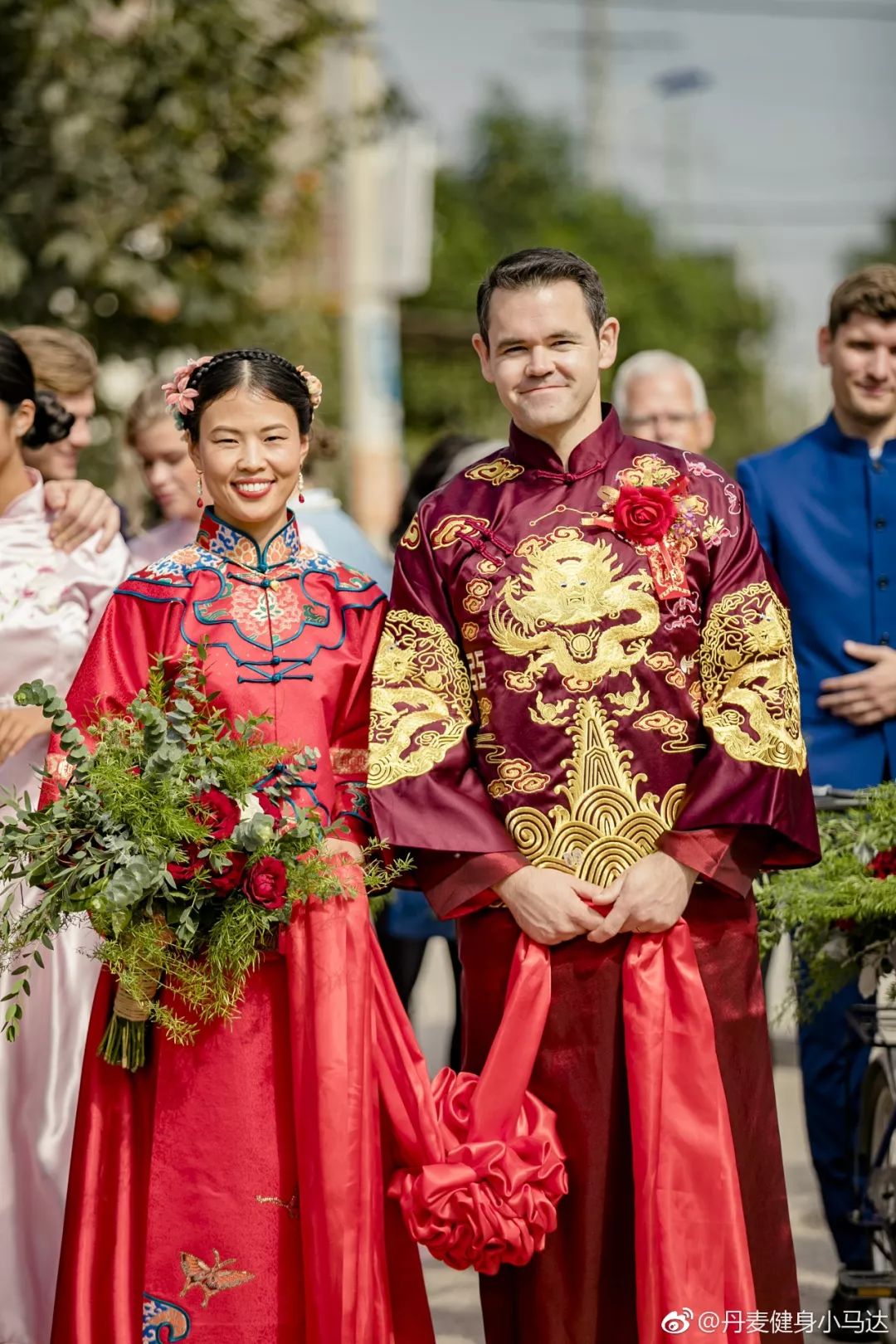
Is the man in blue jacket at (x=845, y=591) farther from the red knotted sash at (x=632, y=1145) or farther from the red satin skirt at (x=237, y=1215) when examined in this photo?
the red satin skirt at (x=237, y=1215)

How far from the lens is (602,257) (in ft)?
139

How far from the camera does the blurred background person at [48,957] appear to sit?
13.5ft

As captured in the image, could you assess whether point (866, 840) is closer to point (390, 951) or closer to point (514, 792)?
point (514, 792)

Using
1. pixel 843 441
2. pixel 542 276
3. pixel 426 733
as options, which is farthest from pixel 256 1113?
pixel 843 441

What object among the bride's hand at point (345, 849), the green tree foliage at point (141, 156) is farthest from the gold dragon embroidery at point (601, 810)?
the green tree foliage at point (141, 156)

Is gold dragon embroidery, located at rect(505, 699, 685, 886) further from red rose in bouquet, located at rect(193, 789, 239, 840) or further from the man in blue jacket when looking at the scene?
the man in blue jacket

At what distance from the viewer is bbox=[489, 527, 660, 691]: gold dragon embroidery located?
3.66 meters

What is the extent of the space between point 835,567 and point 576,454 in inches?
48.1

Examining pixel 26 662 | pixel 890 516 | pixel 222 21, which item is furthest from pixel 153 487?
pixel 222 21

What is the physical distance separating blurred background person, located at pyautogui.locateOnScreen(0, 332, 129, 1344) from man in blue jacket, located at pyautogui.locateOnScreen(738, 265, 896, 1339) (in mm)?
1700

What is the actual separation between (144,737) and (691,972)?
1.12m

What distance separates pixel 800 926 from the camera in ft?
13.8

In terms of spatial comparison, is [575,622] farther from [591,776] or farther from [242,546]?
[242,546]

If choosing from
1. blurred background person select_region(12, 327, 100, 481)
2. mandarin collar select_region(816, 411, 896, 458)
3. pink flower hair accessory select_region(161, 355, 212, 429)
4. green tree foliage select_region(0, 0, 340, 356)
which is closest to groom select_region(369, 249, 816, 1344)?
pink flower hair accessory select_region(161, 355, 212, 429)
